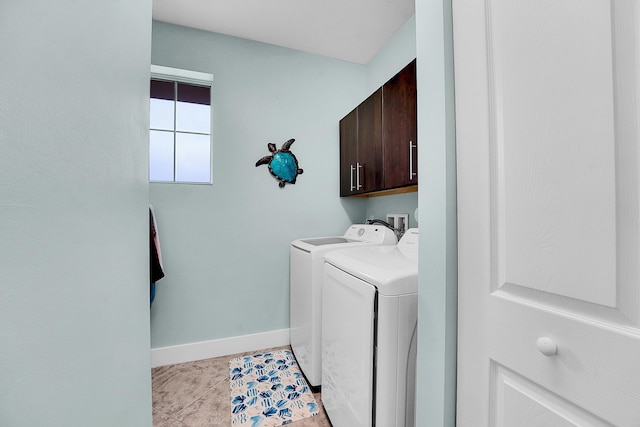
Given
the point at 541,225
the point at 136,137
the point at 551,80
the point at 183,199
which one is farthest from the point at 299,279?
the point at 551,80

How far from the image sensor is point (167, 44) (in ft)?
6.75

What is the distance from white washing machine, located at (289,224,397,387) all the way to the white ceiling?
167 centimetres

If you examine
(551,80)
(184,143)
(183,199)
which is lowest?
(183,199)

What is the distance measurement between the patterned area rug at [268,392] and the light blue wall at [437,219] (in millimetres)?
1002

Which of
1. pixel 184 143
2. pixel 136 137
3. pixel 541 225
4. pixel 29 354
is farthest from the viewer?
pixel 184 143

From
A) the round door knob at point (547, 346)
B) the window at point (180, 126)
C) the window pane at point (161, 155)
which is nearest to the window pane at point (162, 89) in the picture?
the window at point (180, 126)

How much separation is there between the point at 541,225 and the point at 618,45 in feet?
1.12

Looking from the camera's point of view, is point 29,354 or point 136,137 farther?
point 136,137

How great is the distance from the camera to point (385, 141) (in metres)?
1.74

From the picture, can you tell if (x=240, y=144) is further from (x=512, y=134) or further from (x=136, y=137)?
(x=512, y=134)

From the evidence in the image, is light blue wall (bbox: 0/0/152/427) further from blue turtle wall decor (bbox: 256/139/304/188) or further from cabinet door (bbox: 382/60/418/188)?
blue turtle wall decor (bbox: 256/139/304/188)

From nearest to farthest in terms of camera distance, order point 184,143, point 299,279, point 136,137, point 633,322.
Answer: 1. point 633,322
2. point 136,137
3. point 299,279
4. point 184,143

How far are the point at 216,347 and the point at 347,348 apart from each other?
1516 millimetres

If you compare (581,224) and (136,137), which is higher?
(136,137)
